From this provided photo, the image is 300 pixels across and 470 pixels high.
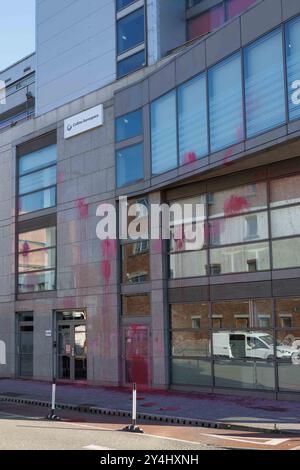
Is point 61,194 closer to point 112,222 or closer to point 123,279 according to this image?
point 112,222

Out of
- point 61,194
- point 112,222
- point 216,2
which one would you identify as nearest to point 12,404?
point 112,222

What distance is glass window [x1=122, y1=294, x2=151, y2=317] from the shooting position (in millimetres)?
21516

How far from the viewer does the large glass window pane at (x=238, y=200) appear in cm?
1850

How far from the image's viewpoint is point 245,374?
1825 centimetres

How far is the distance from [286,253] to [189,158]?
435cm

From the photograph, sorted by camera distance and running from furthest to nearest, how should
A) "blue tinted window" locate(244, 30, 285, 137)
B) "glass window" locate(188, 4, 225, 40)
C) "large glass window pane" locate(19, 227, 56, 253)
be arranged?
1. "large glass window pane" locate(19, 227, 56, 253)
2. "glass window" locate(188, 4, 225, 40)
3. "blue tinted window" locate(244, 30, 285, 137)

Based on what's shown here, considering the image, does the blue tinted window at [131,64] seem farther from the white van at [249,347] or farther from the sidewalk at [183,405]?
the sidewalk at [183,405]

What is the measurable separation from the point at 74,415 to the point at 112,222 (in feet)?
28.6

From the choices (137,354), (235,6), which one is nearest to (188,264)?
(137,354)

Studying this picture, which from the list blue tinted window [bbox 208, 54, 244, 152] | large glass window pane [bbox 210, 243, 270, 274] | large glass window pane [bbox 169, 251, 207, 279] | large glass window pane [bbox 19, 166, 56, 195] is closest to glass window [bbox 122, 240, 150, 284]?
large glass window pane [bbox 169, 251, 207, 279]

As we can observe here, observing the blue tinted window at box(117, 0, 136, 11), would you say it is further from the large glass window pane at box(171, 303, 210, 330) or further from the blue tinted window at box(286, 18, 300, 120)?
the large glass window pane at box(171, 303, 210, 330)

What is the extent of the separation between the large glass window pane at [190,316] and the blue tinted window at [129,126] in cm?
645

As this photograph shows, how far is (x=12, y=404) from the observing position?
61.9 ft

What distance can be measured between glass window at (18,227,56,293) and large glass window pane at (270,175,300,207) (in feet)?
35.9
